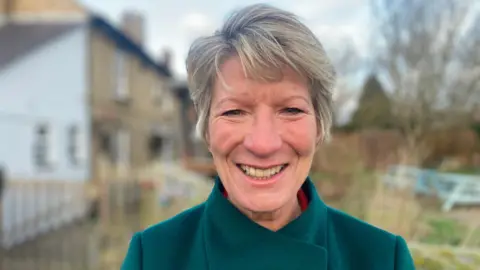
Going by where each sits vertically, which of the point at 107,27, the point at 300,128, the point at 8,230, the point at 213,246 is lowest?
the point at 8,230

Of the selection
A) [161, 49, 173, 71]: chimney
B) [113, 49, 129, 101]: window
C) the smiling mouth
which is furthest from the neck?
[161, 49, 173, 71]: chimney

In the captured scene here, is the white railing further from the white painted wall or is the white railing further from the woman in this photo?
the woman

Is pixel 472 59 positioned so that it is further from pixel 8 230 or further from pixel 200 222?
pixel 200 222

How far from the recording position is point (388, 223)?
194 inches

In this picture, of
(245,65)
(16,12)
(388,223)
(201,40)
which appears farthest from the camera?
(16,12)

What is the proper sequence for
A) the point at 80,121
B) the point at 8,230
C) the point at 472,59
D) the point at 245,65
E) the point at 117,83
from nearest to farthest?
the point at 245,65 → the point at 8,230 → the point at 472,59 → the point at 80,121 → the point at 117,83

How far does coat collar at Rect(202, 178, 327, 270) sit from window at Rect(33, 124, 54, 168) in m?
12.7

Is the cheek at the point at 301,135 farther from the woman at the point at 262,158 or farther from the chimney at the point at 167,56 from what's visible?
the chimney at the point at 167,56

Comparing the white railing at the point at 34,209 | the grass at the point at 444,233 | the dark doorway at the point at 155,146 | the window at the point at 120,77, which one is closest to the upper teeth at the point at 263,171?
the grass at the point at 444,233

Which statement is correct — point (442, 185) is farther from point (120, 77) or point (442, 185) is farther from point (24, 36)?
point (24, 36)

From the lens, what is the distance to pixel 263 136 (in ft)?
4.17

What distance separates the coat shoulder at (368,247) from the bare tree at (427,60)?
37.8 feet

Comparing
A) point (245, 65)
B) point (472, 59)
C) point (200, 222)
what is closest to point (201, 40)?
point (245, 65)

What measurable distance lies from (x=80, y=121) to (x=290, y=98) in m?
13.3
